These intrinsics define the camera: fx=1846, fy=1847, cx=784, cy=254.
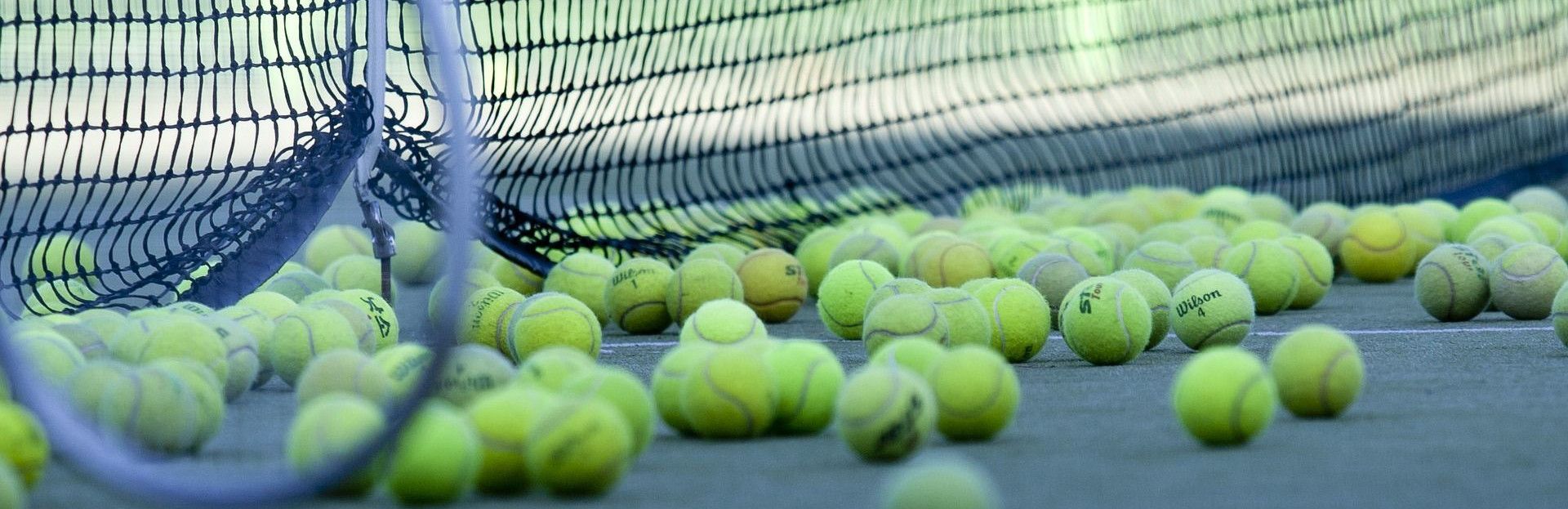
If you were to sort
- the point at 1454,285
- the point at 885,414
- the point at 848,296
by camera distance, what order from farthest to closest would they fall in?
the point at 1454,285 → the point at 848,296 → the point at 885,414

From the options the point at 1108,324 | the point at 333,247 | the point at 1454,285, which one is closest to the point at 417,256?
the point at 333,247

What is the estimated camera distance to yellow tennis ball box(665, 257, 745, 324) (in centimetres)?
515

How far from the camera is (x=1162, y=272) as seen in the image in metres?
5.45

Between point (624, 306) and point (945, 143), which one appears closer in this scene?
point (624, 306)

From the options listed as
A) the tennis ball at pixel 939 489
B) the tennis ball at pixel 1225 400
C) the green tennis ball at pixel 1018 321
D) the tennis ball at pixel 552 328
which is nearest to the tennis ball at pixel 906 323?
the green tennis ball at pixel 1018 321

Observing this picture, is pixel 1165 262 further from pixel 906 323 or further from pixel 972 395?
pixel 972 395

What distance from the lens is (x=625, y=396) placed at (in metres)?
2.97

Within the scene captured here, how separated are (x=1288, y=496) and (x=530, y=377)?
1281 millimetres

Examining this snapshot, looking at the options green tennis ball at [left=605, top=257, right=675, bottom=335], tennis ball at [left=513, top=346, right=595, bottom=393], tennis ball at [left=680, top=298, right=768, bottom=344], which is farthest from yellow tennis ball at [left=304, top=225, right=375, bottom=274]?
tennis ball at [left=513, top=346, right=595, bottom=393]

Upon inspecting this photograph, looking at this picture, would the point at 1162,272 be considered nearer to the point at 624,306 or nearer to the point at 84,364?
the point at 624,306

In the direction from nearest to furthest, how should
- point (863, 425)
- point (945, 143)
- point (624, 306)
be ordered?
1. point (863, 425)
2. point (624, 306)
3. point (945, 143)

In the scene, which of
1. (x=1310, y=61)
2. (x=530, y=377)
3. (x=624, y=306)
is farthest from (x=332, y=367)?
(x=1310, y=61)

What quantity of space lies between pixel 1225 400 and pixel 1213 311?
1.43 m

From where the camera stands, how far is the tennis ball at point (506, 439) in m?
2.73
